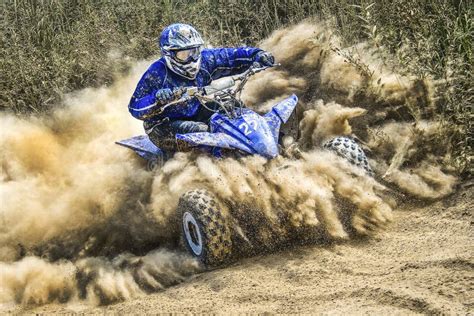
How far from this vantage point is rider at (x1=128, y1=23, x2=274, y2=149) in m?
5.61

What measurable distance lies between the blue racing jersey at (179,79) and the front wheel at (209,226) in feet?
3.72

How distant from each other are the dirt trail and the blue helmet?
197cm

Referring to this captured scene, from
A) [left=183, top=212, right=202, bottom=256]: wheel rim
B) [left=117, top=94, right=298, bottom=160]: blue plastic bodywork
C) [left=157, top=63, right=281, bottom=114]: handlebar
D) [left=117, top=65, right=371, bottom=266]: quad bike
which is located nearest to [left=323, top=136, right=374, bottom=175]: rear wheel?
[left=117, top=65, right=371, bottom=266]: quad bike

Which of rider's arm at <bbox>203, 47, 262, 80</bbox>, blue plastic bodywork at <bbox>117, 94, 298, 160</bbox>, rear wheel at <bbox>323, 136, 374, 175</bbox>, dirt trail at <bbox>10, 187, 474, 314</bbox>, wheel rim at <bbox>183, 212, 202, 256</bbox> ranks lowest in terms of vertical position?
dirt trail at <bbox>10, 187, 474, 314</bbox>

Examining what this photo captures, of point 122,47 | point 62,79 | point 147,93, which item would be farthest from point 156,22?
point 147,93

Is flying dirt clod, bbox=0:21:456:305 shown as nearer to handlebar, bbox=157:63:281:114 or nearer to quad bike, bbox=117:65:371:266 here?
quad bike, bbox=117:65:371:266

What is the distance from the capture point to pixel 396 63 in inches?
263

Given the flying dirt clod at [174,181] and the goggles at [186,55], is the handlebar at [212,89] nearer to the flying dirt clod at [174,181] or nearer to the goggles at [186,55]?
the goggles at [186,55]

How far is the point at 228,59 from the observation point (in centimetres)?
649

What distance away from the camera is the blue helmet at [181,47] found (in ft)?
18.3

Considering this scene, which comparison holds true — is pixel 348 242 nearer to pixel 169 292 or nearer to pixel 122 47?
pixel 169 292

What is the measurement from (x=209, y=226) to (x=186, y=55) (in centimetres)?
175

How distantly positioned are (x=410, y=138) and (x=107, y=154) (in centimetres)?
348

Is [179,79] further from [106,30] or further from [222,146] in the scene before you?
[106,30]
